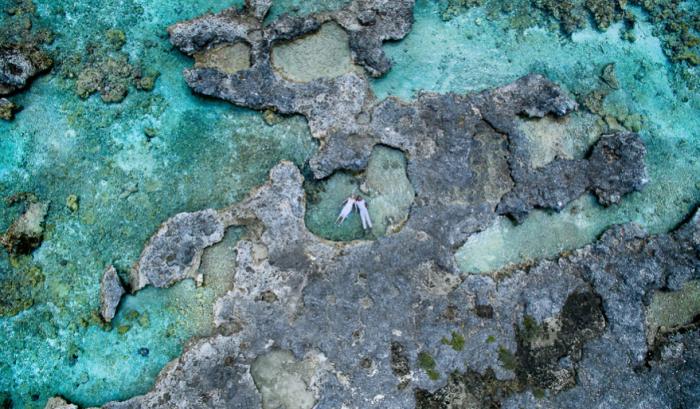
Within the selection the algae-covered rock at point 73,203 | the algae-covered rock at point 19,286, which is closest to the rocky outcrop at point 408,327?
the algae-covered rock at point 19,286

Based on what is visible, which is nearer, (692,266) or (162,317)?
(162,317)

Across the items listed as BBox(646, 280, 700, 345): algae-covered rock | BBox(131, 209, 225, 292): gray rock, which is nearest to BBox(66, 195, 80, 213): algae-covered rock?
BBox(131, 209, 225, 292): gray rock

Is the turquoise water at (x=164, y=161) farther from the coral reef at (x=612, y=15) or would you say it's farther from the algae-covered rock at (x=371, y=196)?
the algae-covered rock at (x=371, y=196)

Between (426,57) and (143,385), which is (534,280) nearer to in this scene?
(426,57)

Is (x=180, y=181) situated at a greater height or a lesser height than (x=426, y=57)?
lesser

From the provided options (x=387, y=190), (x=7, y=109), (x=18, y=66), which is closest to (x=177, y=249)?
(x=387, y=190)

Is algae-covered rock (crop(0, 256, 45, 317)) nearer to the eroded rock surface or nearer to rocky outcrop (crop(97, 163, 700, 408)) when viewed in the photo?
the eroded rock surface

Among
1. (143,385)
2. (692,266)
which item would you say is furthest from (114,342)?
(692,266)

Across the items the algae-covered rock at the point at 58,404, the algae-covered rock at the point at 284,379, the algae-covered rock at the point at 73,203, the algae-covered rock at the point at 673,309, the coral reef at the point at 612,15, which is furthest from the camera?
the coral reef at the point at 612,15
